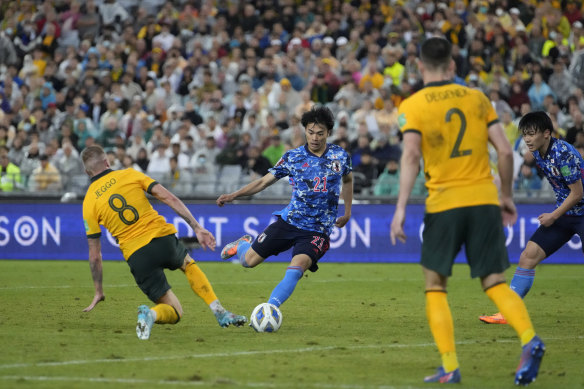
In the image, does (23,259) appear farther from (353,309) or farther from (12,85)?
(353,309)

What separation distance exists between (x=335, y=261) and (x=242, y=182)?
8.09ft

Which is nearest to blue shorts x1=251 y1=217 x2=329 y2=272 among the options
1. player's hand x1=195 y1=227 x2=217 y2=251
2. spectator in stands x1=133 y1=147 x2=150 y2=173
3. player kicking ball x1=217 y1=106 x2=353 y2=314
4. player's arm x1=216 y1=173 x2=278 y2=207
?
player kicking ball x1=217 y1=106 x2=353 y2=314

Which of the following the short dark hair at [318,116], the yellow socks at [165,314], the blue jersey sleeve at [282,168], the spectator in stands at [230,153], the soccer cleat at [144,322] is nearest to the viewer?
the soccer cleat at [144,322]

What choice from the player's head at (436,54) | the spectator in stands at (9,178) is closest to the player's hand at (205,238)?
the player's head at (436,54)

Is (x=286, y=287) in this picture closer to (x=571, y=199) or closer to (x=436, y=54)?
(x=571, y=199)

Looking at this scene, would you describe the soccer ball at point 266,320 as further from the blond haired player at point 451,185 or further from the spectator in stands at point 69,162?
the spectator in stands at point 69,162

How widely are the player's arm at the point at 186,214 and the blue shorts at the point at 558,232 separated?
3640mm

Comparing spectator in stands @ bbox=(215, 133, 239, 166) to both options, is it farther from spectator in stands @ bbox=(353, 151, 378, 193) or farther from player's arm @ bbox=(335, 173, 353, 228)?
player's arm @ bbox=(335, 173, 353, 228)

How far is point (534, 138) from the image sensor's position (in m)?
9.64

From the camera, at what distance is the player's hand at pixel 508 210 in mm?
6641

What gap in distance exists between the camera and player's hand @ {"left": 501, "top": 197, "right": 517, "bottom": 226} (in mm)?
6641

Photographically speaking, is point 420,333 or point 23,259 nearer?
point 420,333

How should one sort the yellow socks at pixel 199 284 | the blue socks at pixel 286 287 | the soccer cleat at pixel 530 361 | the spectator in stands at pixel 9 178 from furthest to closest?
1. the spectator in stands at pixel 9 178
2. the blue socks at pixel 286 287
3. the yellow socks at pixel 199 284
4. the soccer cleat at pixel 530 361

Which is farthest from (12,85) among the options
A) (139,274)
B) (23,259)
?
(139,274)
